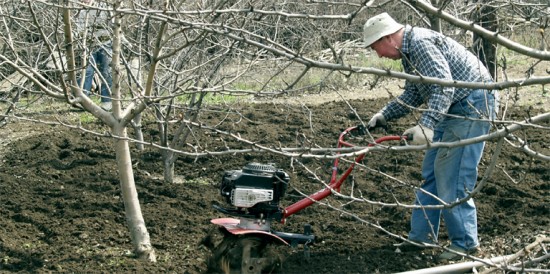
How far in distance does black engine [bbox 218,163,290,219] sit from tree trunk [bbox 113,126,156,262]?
2.78 ft

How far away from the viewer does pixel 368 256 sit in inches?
255

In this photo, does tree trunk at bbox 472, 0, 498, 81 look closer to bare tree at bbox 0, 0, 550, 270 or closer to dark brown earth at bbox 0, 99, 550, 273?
bare tree at bbox 0, 0, 550, 270

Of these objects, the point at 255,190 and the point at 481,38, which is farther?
the point at 255,190

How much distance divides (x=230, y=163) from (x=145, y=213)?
2.04 meters

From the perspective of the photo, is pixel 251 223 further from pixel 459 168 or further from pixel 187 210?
pixel 187 210

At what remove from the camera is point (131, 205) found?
6.32 metres

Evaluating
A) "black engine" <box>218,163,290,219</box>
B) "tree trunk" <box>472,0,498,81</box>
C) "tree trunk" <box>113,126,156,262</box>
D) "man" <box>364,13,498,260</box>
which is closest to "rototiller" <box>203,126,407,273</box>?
"black engine" <box>218,163,290,219</box>

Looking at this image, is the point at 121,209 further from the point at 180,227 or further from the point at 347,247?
the point at 347,247

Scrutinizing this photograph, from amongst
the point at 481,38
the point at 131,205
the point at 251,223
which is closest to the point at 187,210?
the point at 131,205

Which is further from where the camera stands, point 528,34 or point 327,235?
point 528,34

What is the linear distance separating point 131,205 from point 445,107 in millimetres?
2259

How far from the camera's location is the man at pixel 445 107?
5.96 metres

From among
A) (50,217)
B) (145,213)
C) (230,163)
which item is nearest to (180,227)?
(145,213)

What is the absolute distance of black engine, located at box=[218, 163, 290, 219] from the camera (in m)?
5.69
